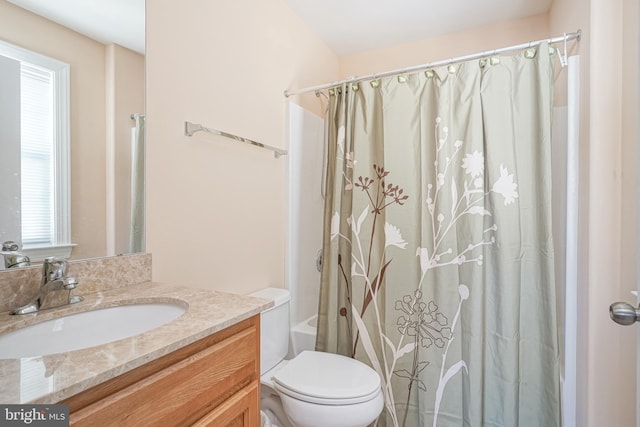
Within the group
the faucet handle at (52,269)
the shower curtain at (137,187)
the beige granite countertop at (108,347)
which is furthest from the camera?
the shower curtain at (137,187)

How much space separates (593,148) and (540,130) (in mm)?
211

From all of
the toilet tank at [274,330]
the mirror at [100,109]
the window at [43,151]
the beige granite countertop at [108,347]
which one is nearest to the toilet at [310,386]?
the toilet tank at [274,330]

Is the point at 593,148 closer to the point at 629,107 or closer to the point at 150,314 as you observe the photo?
the point at 629,107

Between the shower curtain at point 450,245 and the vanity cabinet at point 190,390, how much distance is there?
2.95 ft

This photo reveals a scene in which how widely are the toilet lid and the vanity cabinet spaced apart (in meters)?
0.41

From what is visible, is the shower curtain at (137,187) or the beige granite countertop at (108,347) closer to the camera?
the beige granite countertop at (108,347)

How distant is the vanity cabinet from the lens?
54cm

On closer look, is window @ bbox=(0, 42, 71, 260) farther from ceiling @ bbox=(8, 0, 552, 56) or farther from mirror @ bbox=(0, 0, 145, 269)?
ceiling @ bbox=(8, 0, 552, 56)

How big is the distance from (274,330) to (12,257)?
3.47 ft

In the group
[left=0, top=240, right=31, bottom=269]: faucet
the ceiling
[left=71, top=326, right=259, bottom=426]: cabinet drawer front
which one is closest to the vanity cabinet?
[left=71, top=326, right=259, bottom=426]: cabinet drawer front

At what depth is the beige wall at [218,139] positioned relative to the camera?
120cm

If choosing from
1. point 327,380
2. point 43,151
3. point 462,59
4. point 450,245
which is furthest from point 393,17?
point 327,380

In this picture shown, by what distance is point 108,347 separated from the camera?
1.98 ft

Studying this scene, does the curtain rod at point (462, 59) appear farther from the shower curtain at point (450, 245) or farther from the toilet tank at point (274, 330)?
the toilet tank at point (274, 330)
